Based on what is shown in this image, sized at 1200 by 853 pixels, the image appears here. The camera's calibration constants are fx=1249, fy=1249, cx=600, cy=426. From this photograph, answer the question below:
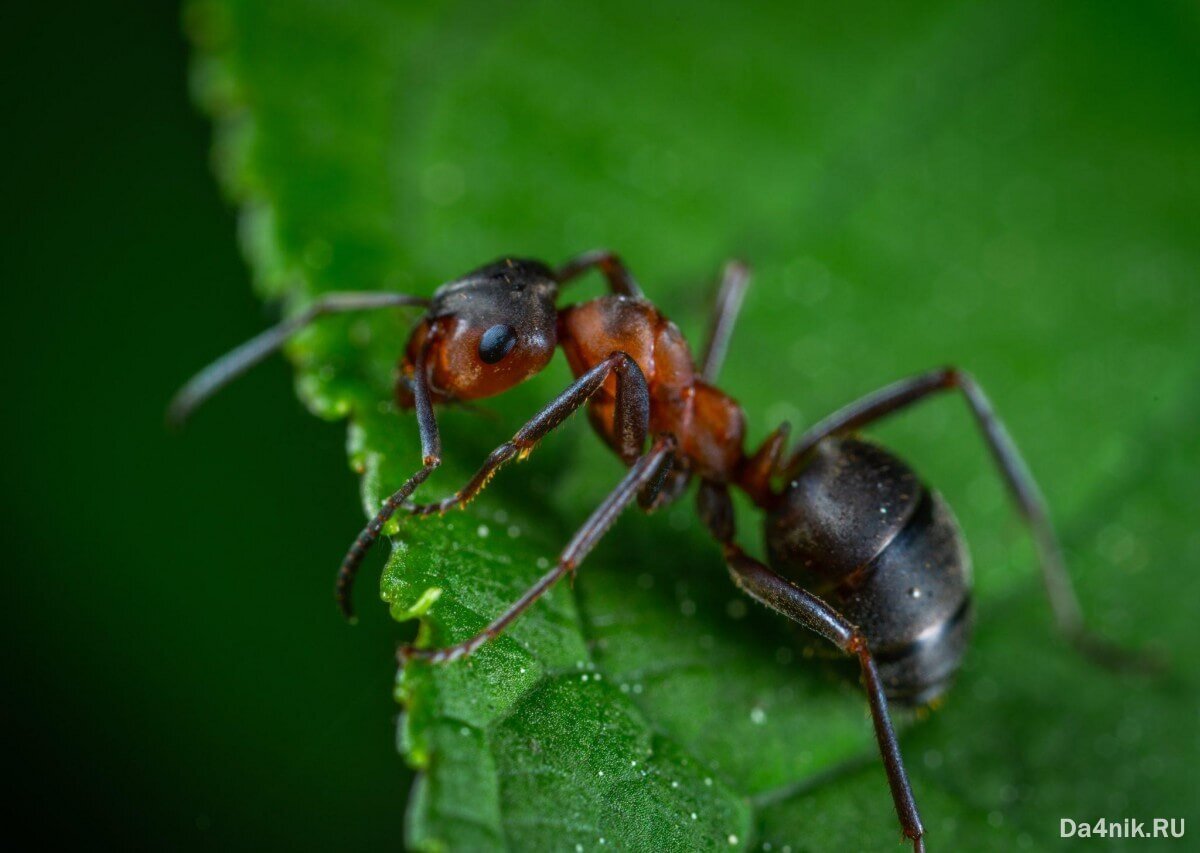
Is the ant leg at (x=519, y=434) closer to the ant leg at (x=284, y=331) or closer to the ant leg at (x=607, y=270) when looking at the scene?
the ant leg at (x=284, y=331)

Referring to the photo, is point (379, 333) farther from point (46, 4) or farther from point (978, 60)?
point (978, 60)

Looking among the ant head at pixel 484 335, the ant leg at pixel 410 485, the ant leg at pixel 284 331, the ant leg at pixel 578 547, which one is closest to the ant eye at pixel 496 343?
the ant head at pixel 484 335

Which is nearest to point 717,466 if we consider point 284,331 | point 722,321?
point 722,321

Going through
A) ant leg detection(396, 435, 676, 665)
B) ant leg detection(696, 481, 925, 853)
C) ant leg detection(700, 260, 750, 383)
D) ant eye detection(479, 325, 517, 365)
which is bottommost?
ant leg detection(696, 481, 925, 853)

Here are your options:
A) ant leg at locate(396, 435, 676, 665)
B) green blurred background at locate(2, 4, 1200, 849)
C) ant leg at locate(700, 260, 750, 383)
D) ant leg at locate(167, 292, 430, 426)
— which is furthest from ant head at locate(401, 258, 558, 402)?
ant leg at locate(700, 260, 750, 383)

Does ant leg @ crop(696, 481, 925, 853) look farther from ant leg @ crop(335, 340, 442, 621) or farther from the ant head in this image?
ant leg @ crop(335, 340, 442, 621)

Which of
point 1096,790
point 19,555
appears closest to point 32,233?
point 19,555
